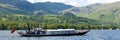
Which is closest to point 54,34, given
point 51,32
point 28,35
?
point 51,32

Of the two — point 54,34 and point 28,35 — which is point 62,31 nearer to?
point 54,34

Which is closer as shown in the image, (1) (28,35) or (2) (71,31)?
(1) (28,35)

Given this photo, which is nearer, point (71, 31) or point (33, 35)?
point (33, 35)

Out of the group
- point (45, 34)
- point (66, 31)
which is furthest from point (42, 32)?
point (66, 31)

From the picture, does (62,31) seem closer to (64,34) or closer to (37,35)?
(64,34)

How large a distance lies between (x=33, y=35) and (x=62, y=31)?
19.3 metres

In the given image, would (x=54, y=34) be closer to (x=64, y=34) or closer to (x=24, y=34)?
(x=64, y=34)

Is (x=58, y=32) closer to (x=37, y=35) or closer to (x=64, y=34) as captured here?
(x=64, y=34)

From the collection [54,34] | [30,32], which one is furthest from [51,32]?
[30,32]

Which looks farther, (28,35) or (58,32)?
(58,32)

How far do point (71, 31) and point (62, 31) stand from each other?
574 centimetres

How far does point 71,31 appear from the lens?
189000mm

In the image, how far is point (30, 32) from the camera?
176750 millimetres

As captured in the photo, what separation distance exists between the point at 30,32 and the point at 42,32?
7.39m
